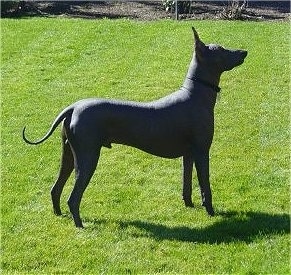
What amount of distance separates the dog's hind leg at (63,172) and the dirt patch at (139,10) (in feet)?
32.2

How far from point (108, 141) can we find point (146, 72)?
19.6 feet

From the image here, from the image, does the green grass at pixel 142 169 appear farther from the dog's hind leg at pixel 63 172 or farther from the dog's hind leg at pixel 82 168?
the dog's hind leg at pixel 82 168

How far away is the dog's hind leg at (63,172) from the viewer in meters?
6.55

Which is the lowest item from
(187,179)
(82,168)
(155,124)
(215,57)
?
(187,179)

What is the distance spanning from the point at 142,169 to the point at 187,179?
138cm

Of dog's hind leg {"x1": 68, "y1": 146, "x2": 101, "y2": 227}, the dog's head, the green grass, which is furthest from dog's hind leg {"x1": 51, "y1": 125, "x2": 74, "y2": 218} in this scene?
the dog's head

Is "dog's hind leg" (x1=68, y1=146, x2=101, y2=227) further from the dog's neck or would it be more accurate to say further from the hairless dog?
the dog's neck

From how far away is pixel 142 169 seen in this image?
815cm

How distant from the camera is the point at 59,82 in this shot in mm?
11680

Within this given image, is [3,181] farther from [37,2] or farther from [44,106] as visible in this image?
[37,2]

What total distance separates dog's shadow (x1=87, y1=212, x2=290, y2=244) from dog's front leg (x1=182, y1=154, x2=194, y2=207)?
38 centimetres

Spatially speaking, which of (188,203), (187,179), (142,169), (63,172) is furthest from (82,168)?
(142,169)

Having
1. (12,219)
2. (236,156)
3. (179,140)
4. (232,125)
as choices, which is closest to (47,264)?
(12,219)

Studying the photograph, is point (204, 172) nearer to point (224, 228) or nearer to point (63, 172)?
point (224, 228)
